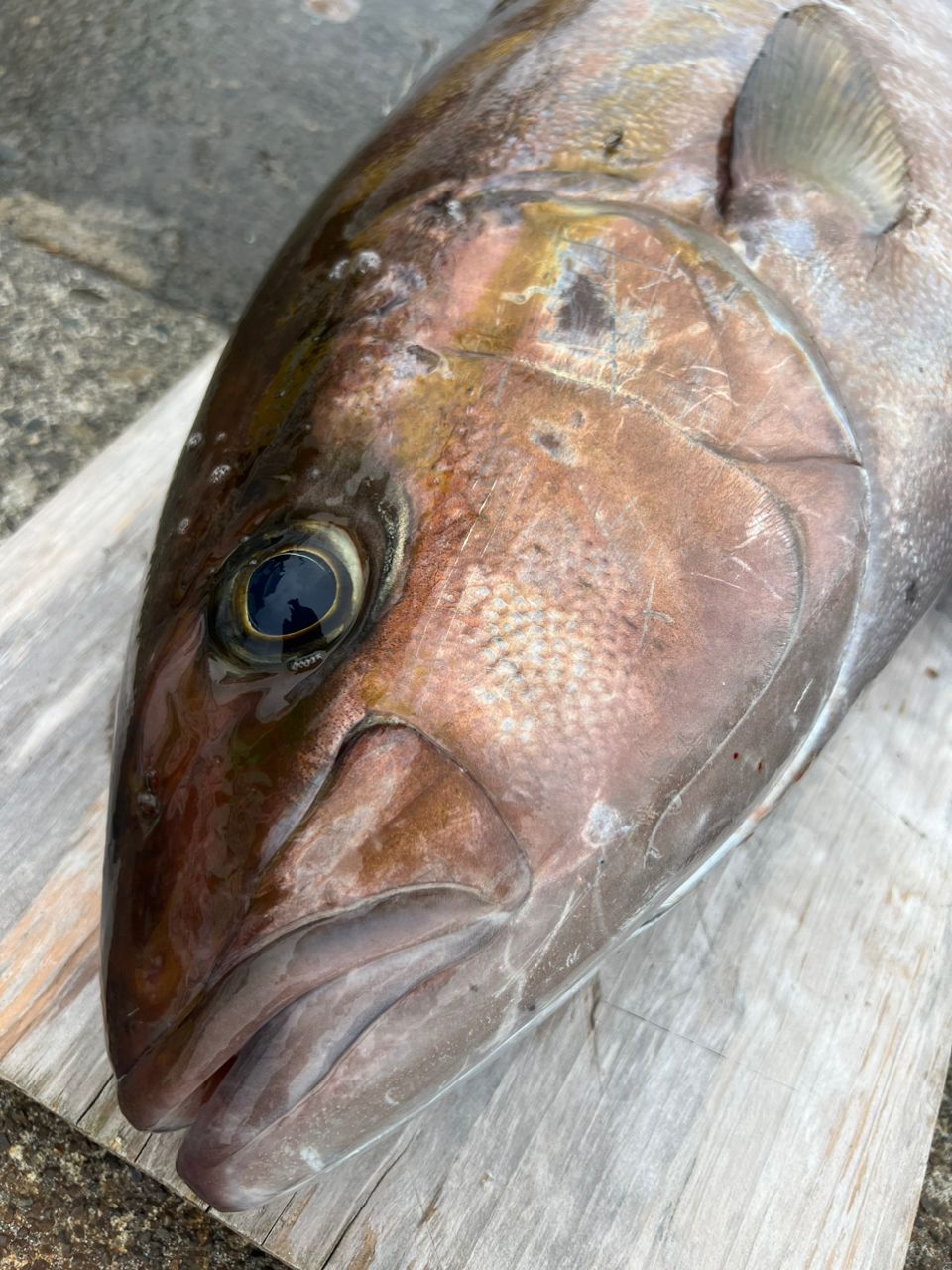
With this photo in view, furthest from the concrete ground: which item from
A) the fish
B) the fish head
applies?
the fish head

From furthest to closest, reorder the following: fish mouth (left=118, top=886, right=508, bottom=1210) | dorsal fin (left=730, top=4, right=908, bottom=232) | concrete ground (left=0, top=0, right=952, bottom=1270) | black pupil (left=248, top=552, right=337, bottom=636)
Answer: concrete ground (left=0, top=0, right=952, bottom=1270), dorsal fin (left=730, top=4, right=908, bottom=232), black pupil (left=248, top=552, right=337, bottom=636), fish mouth (left=118, top=886, right=508, bottom=1210)

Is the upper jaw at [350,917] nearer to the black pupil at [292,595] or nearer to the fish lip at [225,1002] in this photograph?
the fish lip at [225,1002]

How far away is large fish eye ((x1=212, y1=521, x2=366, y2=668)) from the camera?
119 cm

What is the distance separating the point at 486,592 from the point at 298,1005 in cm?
52

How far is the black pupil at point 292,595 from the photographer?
3.90ft

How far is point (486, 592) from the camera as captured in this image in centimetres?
118

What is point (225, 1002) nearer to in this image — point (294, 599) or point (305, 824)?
point (305, 824)

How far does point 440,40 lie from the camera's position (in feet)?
12.2

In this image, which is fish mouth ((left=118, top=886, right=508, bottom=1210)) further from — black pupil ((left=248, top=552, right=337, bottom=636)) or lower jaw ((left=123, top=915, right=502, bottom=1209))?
black pupil ((left=248, top=552, right=337, bottom=636))

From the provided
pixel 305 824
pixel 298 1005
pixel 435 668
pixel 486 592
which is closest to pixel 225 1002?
pixel 298 1005

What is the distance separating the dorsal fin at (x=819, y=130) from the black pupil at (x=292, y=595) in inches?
34.4

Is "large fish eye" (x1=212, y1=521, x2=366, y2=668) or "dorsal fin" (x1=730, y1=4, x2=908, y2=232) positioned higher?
"dorsal fin" (x1=730, y1=4, x2=908, y2=232)

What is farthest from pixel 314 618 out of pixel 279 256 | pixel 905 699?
pixel 905 699

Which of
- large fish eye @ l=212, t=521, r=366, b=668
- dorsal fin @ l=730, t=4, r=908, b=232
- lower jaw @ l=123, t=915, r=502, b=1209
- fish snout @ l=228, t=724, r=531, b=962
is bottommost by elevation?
lower jaw @ l=123, t=915, r=502, b=1209
